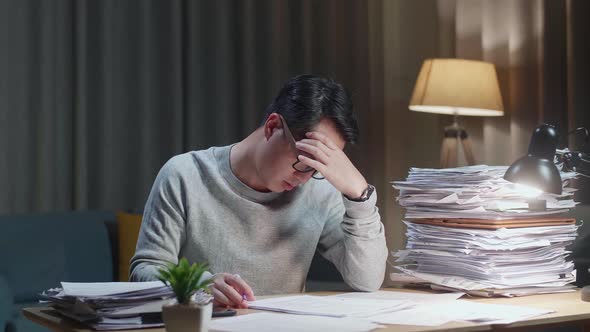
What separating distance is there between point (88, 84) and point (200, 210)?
2355 mm

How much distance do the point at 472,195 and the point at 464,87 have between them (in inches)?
72.4

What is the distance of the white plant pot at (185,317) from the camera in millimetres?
1112

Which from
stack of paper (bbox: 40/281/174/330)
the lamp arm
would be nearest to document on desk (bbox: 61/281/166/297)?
stack of paper (bbox: 40/281/174/330)

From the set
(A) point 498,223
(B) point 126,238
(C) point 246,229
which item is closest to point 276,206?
(C) point 246,229

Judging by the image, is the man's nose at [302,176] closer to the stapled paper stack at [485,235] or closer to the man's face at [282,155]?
the man's face at [282,155]

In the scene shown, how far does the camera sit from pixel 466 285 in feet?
5.53

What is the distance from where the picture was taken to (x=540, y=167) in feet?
5.02

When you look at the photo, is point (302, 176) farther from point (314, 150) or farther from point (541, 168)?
point (541, 168)

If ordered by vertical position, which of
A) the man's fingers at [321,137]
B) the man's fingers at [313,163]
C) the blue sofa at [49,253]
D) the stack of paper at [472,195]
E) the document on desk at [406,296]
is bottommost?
the blue sofa at [49,253]

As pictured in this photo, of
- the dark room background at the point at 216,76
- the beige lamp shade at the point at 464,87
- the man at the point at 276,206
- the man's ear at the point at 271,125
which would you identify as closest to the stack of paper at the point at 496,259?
the man at the point at 276,206

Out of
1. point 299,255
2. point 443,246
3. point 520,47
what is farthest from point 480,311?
point 520,47

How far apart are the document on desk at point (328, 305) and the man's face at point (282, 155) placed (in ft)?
0.94

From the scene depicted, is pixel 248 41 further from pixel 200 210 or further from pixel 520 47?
pixel 200 210

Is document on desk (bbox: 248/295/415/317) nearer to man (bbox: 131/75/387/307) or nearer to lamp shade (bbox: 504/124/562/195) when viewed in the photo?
man (bbox: 131/75/387/307)
